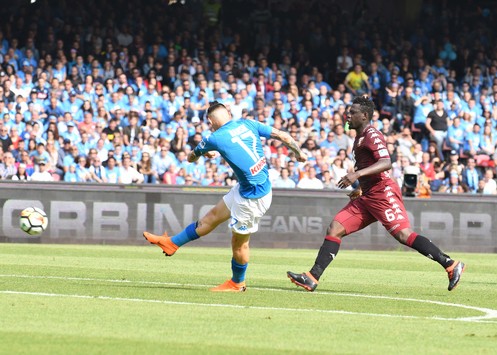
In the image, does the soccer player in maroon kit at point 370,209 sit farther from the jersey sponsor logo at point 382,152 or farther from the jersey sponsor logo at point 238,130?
the jersey sponsor logo at point 238,130

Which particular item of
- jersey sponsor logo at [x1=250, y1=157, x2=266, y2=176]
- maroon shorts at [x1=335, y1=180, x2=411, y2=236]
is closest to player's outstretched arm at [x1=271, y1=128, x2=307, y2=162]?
jersey sponsor logo at [x1=250, y1=157, x2=266, y2=176]

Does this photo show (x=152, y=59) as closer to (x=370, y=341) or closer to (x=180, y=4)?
(x=180, y=4)

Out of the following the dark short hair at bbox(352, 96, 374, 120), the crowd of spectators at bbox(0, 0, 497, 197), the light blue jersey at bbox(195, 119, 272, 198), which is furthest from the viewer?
the crowd of spectators at bbox(0, 0, 497, 197)

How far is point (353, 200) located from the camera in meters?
13.2

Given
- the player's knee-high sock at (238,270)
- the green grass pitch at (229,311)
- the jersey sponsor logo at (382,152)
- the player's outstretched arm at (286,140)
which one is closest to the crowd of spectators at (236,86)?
the green grass pitch at (229,311)

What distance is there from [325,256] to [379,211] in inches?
31.4

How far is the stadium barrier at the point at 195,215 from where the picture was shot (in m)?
23.7

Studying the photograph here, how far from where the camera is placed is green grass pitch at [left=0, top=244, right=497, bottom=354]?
831 cm

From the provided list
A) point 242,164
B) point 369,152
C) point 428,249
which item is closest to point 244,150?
point 242,164

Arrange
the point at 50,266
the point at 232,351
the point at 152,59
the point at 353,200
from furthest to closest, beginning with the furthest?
the point at 152,59
the point at 50,266
the point at 353,200
the point at 232,351

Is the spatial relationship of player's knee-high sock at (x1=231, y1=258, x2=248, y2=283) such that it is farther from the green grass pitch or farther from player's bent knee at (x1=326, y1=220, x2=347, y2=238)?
player's bent knee at (x1=326, y1=220, x2=347, y2=238)

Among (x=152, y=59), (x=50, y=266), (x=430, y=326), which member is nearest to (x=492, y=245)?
(x=152, y=59)

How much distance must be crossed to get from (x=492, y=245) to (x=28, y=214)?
1092cm

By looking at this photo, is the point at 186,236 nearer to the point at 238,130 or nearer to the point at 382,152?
the point at 238,130
